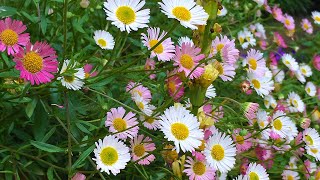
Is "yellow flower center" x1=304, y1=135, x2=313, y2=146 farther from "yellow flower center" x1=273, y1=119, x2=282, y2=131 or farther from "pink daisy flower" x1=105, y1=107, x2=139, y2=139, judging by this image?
"pink daisy flower" x1=105, y1=107, x2=139, y2=139

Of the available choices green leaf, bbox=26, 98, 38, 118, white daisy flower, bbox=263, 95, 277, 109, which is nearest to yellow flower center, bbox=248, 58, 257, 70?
white daisy flower, bbox=263, 95, 277, 109

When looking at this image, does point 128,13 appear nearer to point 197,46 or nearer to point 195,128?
point 197,46

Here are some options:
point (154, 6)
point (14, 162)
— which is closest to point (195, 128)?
point (14, 162)

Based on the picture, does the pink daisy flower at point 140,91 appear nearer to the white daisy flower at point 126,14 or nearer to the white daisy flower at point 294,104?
the white daisy flower at point 126,14

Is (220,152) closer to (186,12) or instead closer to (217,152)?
(217,152)

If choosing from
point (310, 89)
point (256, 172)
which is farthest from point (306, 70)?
point (256, 172)

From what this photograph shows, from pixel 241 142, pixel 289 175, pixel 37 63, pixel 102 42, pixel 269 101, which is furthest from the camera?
pixel 269 101

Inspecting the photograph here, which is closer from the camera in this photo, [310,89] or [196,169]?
Result: [196,169]

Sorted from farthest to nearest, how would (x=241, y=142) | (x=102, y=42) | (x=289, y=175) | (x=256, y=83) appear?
(x=289, y=175)
(x=256, y=83)
(x=102, y=42)
(x=241, y=142)
